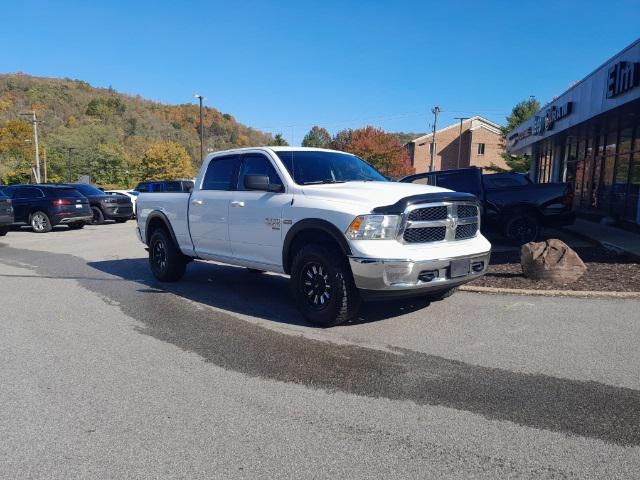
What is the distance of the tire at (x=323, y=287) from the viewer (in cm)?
530

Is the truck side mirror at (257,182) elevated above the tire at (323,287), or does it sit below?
above

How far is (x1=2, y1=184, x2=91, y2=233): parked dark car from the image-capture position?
17422 mm

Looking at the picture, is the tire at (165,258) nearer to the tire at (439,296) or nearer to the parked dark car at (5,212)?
the tire at (439,296)

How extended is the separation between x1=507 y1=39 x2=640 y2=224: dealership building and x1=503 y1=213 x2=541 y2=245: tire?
3433 mm

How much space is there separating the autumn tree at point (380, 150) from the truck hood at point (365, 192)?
150ft

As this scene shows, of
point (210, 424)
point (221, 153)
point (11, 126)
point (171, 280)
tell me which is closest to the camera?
point (210, 424)

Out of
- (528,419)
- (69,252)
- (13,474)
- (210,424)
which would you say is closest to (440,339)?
(528,419)

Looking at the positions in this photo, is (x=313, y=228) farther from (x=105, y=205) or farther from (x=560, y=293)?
(x=105, y=205)

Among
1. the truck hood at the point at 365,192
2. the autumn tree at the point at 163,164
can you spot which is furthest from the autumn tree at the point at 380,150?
the truck hood at the point at 365,192

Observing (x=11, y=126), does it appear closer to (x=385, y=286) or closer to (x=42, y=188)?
(x=42, y=188)

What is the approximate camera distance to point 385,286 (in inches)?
198

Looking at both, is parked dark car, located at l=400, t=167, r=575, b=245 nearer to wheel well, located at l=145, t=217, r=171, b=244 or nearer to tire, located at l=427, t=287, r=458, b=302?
tire, located at l=427, t=287, r=458, b=302

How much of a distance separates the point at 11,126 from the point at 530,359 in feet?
253

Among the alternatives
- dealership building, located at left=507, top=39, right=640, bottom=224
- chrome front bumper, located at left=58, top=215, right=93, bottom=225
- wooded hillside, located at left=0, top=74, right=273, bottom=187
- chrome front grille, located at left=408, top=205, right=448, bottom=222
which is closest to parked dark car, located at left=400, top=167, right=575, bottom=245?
dealership building, located at left=507, top=39, right=640, bottom=224
